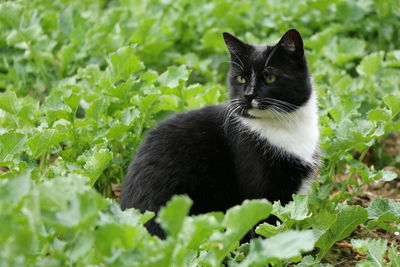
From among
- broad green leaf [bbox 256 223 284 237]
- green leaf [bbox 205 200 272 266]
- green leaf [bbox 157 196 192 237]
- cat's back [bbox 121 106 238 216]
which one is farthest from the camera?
cat's back [bbox 121 106 238 216]

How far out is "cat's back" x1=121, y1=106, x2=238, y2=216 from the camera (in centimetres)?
292

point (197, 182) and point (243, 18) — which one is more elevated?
point (243, 18)

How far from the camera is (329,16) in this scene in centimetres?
520

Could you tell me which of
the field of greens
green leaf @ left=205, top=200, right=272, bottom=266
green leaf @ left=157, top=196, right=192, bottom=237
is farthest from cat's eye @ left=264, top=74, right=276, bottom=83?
green leaf @ left=157, top=196, right=192, bottom=237

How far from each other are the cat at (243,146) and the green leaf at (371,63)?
2.70ft

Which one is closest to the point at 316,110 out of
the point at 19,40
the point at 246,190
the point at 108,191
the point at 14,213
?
the point at 246,190

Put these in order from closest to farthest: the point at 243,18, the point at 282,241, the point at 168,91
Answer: the point at 282,241 → the point at 168,91 → the point at 243,18

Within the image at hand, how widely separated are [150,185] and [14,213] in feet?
3.60

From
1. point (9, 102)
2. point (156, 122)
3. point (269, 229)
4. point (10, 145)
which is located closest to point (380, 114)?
point (269, 229)

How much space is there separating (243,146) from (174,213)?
1373mm

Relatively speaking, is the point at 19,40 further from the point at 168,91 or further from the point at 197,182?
the point at 197,182

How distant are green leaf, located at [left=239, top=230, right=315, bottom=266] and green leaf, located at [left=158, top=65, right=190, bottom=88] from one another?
169cm

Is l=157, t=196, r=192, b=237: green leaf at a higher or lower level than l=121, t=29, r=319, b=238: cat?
higher

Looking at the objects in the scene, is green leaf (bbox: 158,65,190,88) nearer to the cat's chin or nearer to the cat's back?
the cat's back
